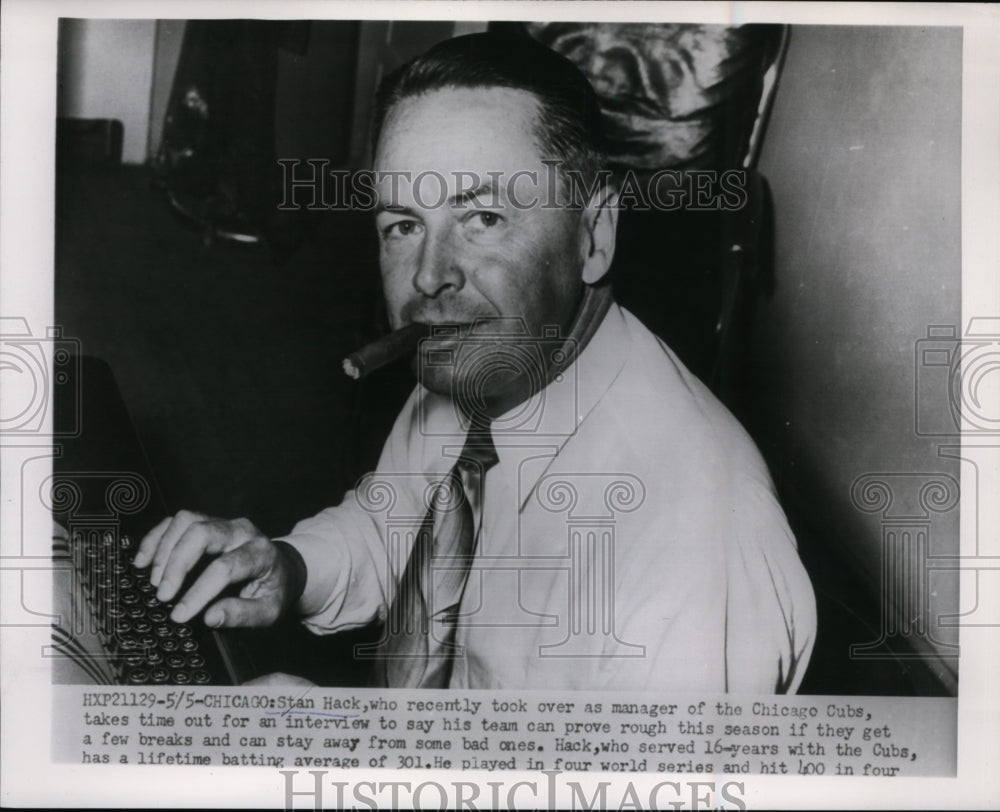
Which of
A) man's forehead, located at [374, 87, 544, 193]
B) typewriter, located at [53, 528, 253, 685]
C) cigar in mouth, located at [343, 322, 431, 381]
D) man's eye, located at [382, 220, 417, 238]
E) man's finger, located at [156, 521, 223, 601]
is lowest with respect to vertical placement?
typewriter, located at [53, 528, 253, 685]

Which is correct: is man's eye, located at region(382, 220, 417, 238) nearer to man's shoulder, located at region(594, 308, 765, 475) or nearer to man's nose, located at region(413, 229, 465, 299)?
man's nose, located at region(413, 229, 465, 299)

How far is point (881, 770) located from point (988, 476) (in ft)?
1.97

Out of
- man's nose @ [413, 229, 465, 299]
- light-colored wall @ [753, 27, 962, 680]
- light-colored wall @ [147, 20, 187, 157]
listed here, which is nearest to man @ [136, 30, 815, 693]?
man's nose @ [413, 229, 465, 299]

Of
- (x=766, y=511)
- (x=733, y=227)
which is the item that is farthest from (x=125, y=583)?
(x=733, y=227)

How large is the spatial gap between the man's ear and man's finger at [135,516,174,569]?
925mm

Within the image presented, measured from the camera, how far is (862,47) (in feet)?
5.79

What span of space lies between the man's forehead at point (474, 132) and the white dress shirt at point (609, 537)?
14.1 inches

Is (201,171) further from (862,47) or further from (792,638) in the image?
(792,638)

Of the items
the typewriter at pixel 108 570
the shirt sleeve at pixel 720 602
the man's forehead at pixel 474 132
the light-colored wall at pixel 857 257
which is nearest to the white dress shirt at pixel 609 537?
the shirt sleeve at pixel 720 602

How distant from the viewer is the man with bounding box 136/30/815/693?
1749mm

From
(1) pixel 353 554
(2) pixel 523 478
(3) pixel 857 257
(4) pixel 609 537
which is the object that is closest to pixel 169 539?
(1) pixel 353 554

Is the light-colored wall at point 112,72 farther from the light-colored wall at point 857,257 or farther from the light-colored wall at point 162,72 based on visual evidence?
the light-colored wall at point 857,257

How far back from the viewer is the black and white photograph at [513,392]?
1755 mm

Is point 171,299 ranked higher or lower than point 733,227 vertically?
lower
